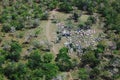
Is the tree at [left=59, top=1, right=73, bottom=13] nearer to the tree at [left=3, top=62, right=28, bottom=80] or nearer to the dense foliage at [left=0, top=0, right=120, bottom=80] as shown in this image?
the dense foliage at [left=0, top=0, right=120, bottom=80]

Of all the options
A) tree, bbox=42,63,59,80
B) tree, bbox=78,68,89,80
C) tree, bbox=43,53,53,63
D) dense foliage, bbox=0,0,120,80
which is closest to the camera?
tree, bbox=42,63,59,80

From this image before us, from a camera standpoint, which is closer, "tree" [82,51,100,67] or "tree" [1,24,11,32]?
"tree" [82,51,100,67]

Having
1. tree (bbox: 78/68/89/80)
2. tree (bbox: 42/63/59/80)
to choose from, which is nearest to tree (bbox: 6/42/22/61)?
tree (bbox: 42/63/59/80)

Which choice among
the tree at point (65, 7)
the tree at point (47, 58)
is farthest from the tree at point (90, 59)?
the tree at point (65, 7)

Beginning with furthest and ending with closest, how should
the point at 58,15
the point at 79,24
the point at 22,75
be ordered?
the point at 58,15
the point at 79,24
the point at 22,75

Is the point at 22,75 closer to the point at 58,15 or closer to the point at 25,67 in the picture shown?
the point at 25,67

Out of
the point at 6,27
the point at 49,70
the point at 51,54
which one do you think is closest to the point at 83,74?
the point at 49,70

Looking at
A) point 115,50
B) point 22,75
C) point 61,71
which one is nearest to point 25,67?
point 22,75

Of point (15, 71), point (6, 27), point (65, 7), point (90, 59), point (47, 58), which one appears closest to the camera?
point (15, 71)

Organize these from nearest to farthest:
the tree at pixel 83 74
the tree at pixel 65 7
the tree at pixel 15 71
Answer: the tree at pixel 15 71 < the tree at pixel 83 74 < the tree at pixel 65 7

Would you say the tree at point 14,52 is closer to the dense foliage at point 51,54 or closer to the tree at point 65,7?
the dense foliage at point 51,54

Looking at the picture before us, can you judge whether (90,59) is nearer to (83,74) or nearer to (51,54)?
(83,74)
